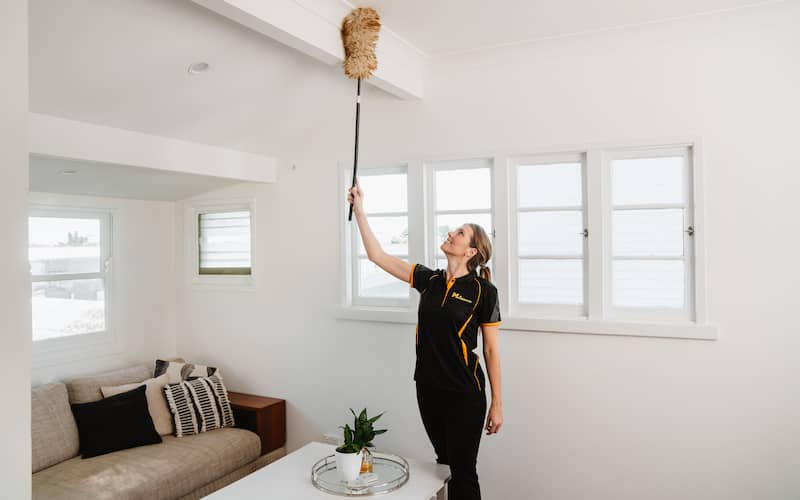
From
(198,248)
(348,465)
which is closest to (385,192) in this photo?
(198,248)

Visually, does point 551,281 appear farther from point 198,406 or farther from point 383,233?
point 198,406

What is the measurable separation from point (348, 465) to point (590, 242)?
5.33 ft

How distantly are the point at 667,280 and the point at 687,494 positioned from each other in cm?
104

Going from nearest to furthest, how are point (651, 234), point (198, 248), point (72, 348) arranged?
point (651, 234), point (72, 348), point (198, 248)

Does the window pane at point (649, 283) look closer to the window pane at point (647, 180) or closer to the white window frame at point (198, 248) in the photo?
the window pane at point (647, 180)

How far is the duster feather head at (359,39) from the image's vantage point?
2547mm

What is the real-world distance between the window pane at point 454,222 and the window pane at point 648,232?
0.69 m

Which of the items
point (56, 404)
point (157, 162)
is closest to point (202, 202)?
point (157, 162)

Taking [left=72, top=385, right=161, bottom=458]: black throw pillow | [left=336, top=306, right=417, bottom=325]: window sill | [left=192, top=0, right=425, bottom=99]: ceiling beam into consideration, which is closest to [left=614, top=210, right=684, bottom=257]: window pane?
[left=336, top=306, right=417, bottom=325]: window sill

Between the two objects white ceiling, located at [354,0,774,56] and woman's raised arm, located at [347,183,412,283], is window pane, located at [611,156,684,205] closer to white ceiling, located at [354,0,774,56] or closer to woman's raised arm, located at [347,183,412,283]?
white ceiling, located at [354,0,774,56]

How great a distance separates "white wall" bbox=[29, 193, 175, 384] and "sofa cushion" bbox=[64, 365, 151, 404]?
217 millimetres

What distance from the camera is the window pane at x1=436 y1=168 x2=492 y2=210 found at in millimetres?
3273

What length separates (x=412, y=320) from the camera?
3.39m

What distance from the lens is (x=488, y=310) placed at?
2.59m
